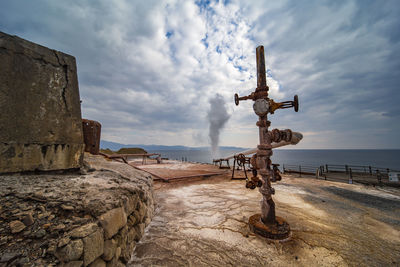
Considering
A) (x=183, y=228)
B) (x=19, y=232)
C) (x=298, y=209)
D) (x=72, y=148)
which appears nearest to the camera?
(x=19, y=232)

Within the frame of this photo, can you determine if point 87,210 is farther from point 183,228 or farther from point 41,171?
point 183,228

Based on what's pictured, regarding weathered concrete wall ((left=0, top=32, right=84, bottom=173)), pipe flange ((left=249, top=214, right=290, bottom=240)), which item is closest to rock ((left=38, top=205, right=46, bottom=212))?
weathered concrete wall ((left=0, top=32, right=84, bottom=173))

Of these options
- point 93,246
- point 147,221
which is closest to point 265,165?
point 147,221

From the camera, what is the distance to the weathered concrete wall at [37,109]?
7.62 feet

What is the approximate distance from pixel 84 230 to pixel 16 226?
1.92ft

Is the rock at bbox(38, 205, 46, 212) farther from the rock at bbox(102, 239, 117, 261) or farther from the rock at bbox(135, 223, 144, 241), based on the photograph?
the rock at bbox(135, 223, 144, 241)

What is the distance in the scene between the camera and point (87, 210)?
200 centimetres

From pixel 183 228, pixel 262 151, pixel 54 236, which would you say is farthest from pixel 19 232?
pixel 262 151

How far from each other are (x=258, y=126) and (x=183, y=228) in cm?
284

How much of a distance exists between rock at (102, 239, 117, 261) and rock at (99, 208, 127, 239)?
0.08 metres

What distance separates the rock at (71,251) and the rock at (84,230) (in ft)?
0.20

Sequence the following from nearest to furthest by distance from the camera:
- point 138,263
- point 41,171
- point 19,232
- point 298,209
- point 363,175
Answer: point 19,232, point 138,263, point 41,171, point 298,209, point 363,175

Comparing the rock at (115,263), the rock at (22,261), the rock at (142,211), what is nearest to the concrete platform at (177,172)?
the rock at (142,211)

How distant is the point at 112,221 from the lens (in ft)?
7.08
